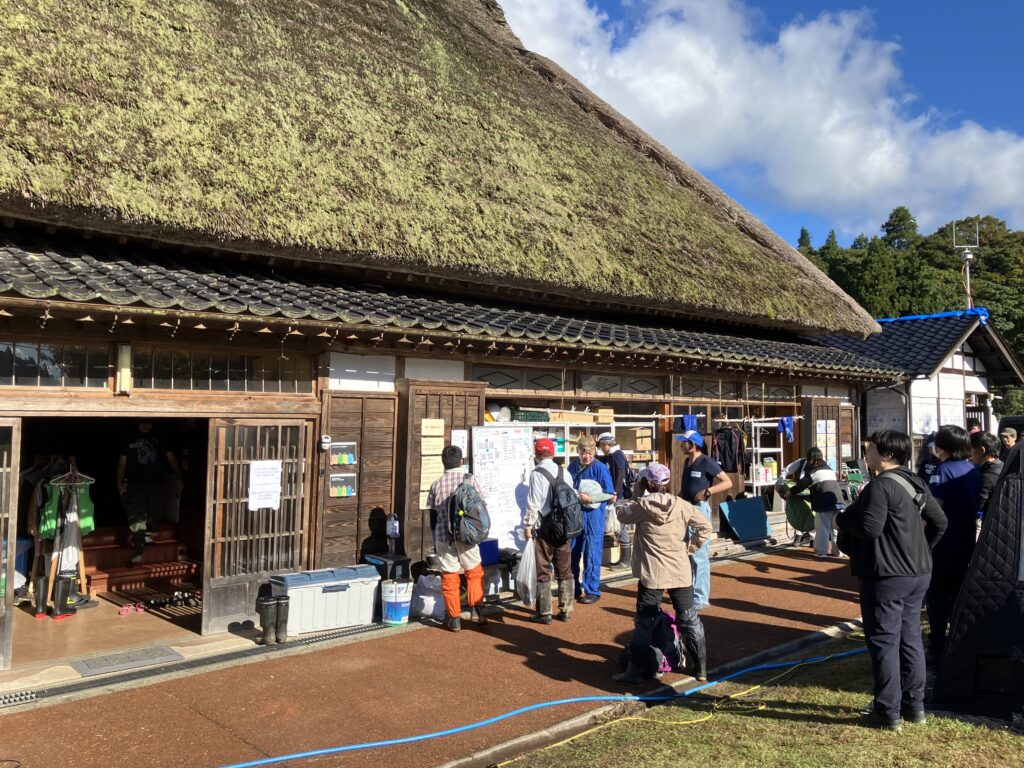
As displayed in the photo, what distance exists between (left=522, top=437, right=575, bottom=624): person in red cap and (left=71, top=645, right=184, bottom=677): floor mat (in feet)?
10.8

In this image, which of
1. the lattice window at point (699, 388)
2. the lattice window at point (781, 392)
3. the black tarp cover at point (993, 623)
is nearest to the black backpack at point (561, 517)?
the black tarp cover at point (993, 623)

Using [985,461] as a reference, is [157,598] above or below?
below

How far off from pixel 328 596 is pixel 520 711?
2.59m

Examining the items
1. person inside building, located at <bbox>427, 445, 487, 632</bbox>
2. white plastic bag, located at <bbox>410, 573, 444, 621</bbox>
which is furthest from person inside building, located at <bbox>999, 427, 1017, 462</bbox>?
white plastic bag, located at <bbox>410, 573, 444, 621</bbox>

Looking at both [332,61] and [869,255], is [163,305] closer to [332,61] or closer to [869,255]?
[332,61]

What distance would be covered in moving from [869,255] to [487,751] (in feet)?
103

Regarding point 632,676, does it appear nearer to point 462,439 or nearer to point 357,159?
point 462,439

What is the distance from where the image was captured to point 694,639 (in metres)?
5.65

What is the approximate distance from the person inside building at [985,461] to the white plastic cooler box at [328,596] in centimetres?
555

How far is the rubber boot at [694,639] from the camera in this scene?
5641 millimetres

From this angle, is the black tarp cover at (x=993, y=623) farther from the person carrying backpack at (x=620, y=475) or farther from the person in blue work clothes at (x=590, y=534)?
the person carrying backpack at (x=620, y=475)

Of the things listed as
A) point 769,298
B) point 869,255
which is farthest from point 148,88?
point 869,255

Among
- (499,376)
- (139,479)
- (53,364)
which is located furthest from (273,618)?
(499,376)

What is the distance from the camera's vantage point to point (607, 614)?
7.69 meters
